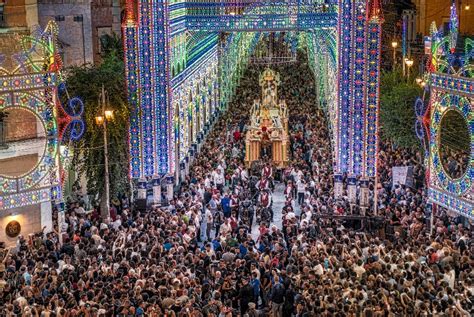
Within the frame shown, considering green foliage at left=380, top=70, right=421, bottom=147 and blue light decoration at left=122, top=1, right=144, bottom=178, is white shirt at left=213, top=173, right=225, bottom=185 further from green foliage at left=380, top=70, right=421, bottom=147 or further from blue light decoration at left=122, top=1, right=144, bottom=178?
green foliage at left=380, top=70, right=421, bottom=147

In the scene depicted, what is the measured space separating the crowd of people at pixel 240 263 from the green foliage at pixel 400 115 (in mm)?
4179

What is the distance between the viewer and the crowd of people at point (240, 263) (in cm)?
1706

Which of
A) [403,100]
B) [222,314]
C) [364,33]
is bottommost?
[222,314]

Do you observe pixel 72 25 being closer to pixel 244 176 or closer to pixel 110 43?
pixel 110 43

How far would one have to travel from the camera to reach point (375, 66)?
28.5 meters

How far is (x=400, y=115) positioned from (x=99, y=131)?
11942 millimetres

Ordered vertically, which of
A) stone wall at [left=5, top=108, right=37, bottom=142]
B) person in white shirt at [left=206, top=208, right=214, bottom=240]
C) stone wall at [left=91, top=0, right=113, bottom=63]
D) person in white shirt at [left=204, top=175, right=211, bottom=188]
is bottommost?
person in white shirt at [left=206, top=208, right=214, bottom=240]

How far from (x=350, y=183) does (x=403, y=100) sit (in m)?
5.80

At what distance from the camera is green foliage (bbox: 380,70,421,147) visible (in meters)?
32.7

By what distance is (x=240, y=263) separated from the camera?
20031mm

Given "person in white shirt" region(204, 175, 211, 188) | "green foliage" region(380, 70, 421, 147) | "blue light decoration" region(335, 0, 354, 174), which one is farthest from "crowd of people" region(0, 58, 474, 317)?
"green foliage" region(380, 70, 421, 147)

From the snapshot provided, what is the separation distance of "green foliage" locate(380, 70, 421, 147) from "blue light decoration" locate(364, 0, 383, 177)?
408 centimetres

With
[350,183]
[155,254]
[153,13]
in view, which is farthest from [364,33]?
[155,254]

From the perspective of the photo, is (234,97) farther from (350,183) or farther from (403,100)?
(350,183)
